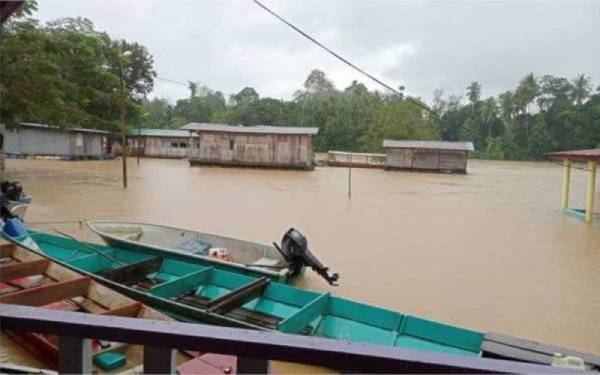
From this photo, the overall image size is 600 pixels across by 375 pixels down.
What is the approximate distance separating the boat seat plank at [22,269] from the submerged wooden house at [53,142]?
1011 inches

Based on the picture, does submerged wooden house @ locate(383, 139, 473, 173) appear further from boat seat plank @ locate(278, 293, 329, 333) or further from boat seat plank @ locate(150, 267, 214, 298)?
boat seat plank @ locate(278, 293, 329, 333)

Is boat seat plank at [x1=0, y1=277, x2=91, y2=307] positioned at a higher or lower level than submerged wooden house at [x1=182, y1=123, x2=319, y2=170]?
lower

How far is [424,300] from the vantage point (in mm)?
6754

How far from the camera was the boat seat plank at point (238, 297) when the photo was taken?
15.4ft

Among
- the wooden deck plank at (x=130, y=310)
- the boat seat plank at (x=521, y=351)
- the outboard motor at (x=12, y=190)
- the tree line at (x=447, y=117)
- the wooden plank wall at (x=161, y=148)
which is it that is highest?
the tree line at (x=447, y=117)

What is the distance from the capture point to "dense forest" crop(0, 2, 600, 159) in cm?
1650

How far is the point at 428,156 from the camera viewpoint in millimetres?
33438

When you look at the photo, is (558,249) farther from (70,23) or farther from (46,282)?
(70,23)

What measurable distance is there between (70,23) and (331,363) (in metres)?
40.1

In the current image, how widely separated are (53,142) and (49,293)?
1217 inches

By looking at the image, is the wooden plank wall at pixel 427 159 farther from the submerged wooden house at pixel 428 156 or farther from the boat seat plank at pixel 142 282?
the boat seat plank at pixel 142 282

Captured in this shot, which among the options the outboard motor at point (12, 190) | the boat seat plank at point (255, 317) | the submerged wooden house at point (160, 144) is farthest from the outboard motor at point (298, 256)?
the submerged wooden house at point (160, 144)

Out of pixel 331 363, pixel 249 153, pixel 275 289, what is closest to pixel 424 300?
pixel 275 289

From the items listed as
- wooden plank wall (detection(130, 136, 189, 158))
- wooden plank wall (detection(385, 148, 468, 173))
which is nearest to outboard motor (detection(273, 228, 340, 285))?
wooden plank wall (detection(385, 148, 468, 173))
